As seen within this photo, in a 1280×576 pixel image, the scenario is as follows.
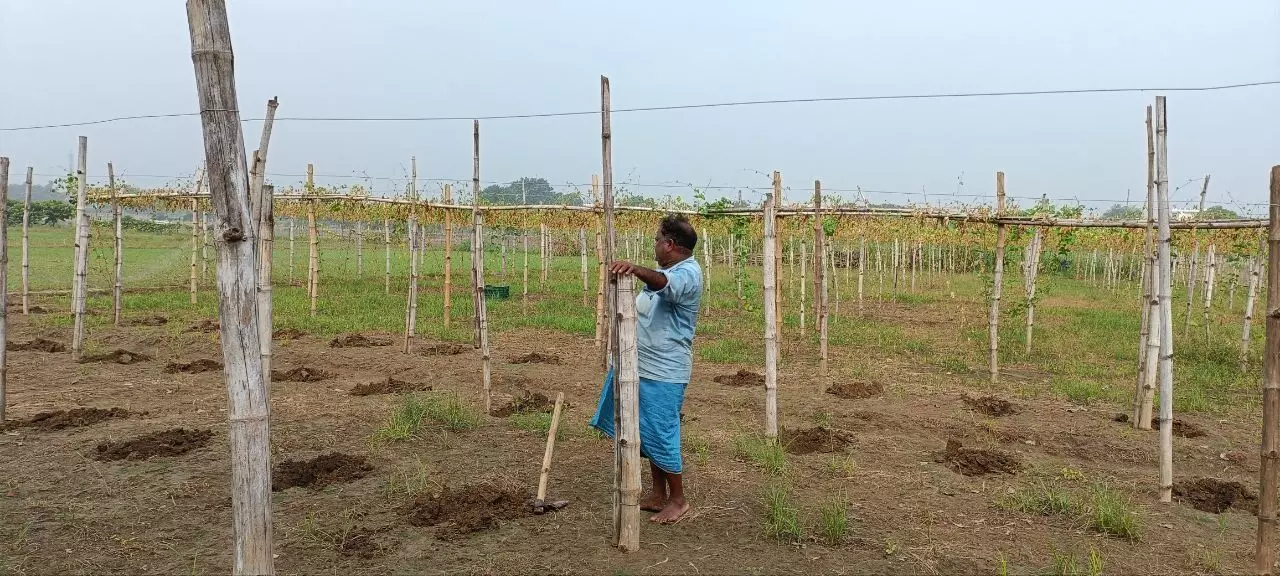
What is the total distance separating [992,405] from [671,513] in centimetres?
458

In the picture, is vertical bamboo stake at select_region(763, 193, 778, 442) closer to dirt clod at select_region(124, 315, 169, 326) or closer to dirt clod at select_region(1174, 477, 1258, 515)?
dirt clod at select_region(1174, 477, 1258, 515)

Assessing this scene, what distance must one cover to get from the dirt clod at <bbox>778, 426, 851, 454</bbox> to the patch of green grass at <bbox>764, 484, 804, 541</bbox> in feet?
4.72

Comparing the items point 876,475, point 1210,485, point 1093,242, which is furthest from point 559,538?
point 1093,242

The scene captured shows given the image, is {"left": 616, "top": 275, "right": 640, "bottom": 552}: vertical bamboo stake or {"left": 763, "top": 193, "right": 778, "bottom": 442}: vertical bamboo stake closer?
{"left": 616, "top": 275, "right": 640, "bottom": 552}: vertical bamboo stake

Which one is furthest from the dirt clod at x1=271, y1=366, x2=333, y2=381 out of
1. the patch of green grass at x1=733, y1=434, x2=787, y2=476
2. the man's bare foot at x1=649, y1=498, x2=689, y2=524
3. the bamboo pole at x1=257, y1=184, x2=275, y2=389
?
the man's bare foot at x1=649, y1=498, x2=689, y2=524

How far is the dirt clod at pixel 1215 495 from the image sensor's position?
495 cm

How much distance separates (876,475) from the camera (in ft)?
17.8

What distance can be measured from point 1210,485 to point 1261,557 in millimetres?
1835

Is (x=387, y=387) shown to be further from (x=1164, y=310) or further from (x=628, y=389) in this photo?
(x=1164, y=310)

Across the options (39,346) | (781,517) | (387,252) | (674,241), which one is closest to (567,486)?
(781,517)

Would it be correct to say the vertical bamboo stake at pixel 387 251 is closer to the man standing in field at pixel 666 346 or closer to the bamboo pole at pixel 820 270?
the bamboo pole at pixel 820 270

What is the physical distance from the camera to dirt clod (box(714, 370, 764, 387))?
8.58 metres

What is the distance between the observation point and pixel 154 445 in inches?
220

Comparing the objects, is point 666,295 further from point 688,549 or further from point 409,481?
point 409,481
